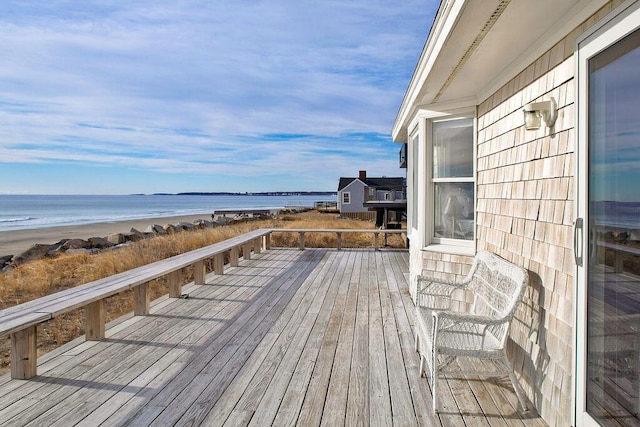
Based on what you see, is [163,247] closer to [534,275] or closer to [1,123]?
[534,275]

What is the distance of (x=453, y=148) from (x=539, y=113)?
1.79 meters

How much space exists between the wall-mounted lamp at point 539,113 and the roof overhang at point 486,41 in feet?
1.09

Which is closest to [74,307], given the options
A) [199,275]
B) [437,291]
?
[199,275]

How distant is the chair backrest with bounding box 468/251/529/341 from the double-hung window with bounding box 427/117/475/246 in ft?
2.63

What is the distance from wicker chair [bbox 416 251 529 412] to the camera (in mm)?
2311

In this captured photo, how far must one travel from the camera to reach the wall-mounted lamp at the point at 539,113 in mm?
2193

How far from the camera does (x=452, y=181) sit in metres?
4.09

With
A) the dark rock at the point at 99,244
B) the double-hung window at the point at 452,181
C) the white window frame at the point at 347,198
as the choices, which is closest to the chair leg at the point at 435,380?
the double-hung window at the point at 452,181

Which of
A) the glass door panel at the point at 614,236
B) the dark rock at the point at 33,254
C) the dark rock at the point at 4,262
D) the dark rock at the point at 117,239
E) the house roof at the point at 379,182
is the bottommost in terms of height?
the dark rock at the point at 4,262

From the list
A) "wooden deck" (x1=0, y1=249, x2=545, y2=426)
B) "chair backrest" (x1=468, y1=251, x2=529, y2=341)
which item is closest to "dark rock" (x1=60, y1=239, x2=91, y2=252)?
"wooden deck" (x1=0, y1=249, x2=545, y2=426)

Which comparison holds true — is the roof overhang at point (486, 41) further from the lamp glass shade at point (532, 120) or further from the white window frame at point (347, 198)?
the white window frame at point (347, 198)

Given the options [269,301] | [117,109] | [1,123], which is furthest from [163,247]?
[1,123]

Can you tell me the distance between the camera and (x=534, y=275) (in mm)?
2432

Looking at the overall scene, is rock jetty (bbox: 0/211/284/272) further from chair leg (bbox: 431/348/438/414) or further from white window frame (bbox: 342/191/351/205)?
white window frame (bbox: 342/191/351/205)
